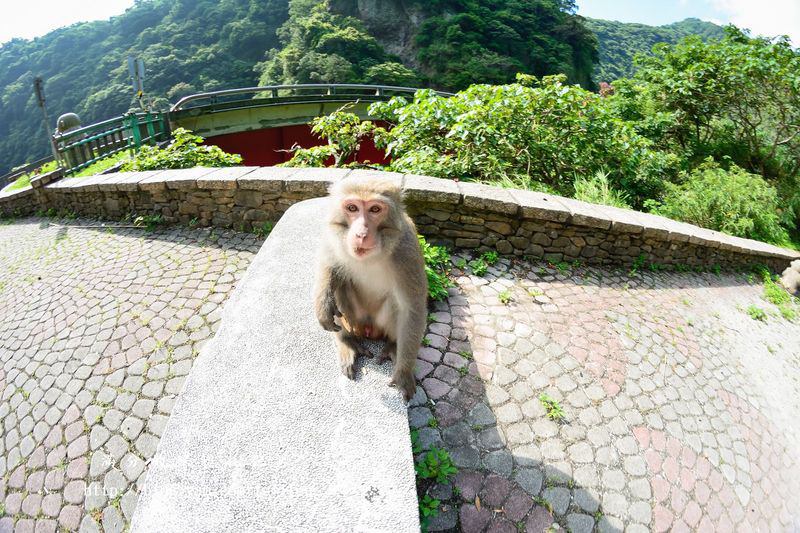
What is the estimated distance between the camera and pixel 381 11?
36344 mm

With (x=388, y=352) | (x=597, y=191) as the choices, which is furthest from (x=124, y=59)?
(x=388, y=352)

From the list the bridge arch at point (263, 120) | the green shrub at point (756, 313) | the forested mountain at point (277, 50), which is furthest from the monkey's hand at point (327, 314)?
the forested mountain at point (277, 50)

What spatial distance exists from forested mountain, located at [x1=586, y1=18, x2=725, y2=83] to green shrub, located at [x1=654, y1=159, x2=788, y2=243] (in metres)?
50.1

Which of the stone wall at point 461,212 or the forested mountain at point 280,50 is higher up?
the forested mountain at point 280,50

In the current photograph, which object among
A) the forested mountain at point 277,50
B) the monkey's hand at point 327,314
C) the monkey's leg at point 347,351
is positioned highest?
the forested mountain at point 277,50

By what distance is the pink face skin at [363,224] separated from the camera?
6.73ft

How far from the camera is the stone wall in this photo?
4.73 metres

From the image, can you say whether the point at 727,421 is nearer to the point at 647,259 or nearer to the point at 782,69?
the point at 647,259

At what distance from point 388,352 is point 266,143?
12942 mm

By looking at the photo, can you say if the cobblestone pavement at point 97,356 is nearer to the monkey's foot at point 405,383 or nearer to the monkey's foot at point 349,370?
the monkey's foot at point 349,370

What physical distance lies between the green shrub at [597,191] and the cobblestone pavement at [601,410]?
1.64 metres

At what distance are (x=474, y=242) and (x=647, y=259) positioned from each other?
8.24 feet

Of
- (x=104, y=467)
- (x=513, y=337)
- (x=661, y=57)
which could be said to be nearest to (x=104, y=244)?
(x=104, y=467)

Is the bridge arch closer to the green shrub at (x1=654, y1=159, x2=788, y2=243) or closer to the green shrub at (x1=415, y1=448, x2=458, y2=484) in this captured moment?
the green shrub at (x1=654, y1=159, x2=788, y2=243)
